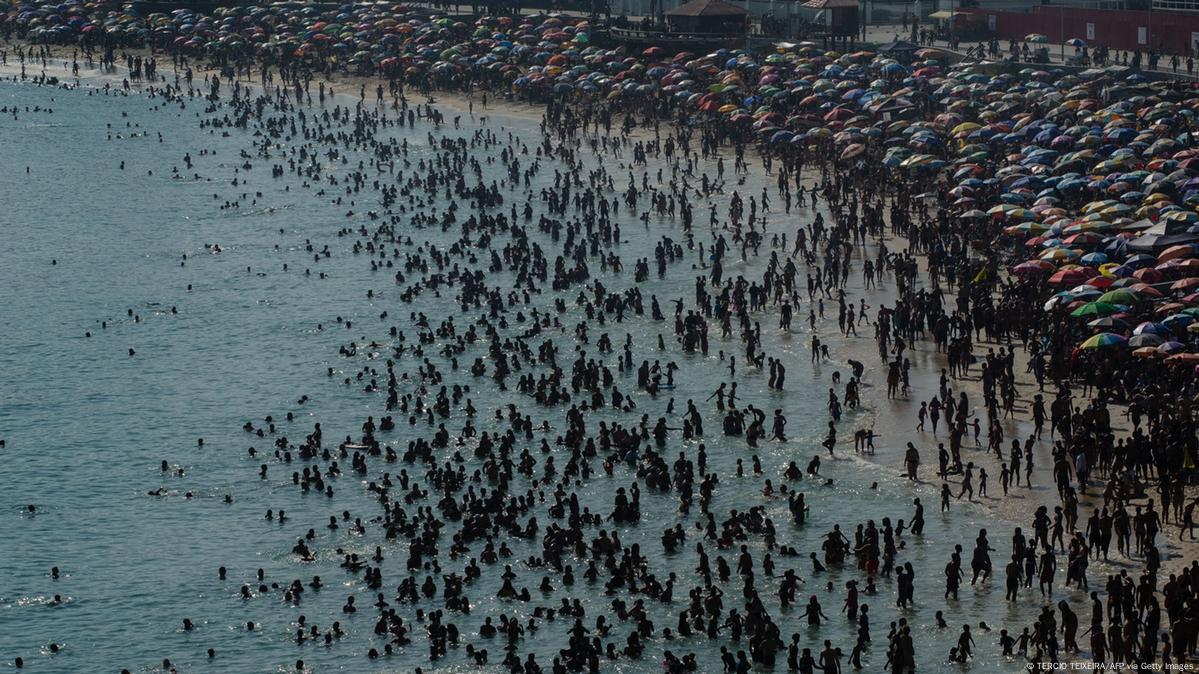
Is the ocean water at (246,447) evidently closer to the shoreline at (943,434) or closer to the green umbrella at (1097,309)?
the shoreline at (943,434)

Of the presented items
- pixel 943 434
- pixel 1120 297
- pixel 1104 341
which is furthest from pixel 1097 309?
pixel 943 434

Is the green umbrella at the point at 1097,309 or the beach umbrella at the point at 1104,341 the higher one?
the green umbrella at the point at 1097,309

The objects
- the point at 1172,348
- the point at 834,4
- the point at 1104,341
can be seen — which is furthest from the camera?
the point at 834,4

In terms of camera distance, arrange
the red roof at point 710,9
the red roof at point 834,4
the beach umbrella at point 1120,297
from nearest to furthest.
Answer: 1. the beach umbrella at point 1120,297
2. the red roof at point 834,4
3. the red roof at point 710,9

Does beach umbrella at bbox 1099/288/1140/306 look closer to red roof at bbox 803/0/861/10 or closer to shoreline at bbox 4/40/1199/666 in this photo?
shoreline at bbox 4/40/1199/666

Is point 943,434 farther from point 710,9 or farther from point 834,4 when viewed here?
point 710,9

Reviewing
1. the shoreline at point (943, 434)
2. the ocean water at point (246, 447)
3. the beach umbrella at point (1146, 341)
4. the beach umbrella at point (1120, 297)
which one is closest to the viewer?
the ocean water at point (246, 447)

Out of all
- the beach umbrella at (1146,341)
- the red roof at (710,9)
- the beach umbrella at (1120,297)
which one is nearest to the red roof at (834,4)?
the red roof at (710,9)

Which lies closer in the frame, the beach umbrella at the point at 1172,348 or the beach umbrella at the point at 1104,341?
the beach umbrella at the point at 1172,348
